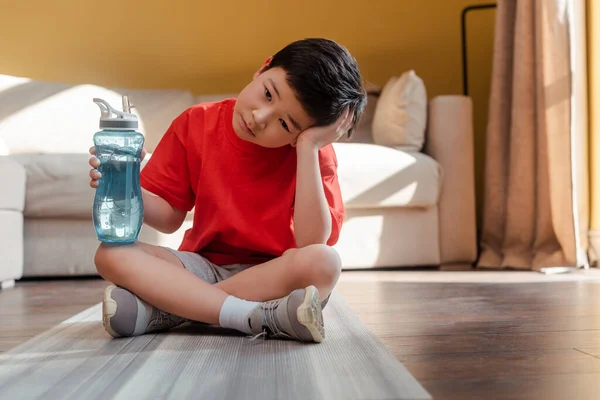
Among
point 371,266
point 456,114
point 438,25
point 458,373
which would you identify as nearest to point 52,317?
point 458,373

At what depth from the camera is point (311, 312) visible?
1232 mm

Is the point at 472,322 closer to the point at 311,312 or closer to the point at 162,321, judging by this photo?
the point at 311,312

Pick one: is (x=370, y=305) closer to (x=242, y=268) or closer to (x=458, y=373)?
(x=242, y=268)

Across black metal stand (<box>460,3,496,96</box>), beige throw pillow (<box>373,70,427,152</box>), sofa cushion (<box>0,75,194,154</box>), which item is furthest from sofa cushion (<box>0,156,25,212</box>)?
black metal stand (<box>460,3,496,96</box>)

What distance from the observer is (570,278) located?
2.45 metres

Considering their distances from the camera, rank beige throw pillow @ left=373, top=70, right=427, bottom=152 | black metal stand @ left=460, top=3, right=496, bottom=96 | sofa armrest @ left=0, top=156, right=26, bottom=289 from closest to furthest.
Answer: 1. sofa armrest @ left=0, top=156, right=26, bottom=289
2. beige throw pillow @ left=373, top=70, right=427, bottom=152
3. black metal stand @ left=460, top=3, right=496, bottom=96

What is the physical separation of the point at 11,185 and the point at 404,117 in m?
1.53

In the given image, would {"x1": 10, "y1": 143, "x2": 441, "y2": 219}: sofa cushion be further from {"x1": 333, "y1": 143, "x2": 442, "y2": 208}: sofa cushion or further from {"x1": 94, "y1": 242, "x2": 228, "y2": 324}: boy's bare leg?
{"x1": 94, "y1": 242, "x2": 228, "y2": 324}: boy's bare leg

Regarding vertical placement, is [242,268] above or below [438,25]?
below

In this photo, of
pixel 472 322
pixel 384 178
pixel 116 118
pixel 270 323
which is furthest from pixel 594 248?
pixel 116 118

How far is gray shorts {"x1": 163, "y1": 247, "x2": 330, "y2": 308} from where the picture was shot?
1.45m

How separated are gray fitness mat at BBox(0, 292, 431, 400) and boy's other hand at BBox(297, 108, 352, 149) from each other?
36 centimetres

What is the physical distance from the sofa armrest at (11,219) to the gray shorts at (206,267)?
3.69 feet

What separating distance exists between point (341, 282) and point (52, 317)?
1027mm
